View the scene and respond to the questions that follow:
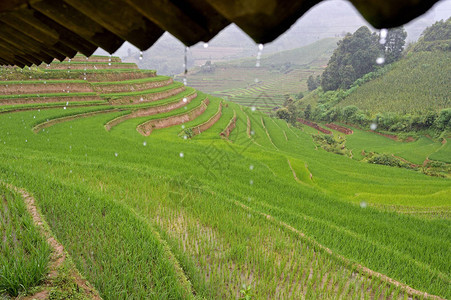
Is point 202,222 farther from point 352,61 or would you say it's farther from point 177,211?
point 352,61

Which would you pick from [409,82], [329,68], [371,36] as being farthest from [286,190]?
[371,36]

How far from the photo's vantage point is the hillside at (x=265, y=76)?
315 feet

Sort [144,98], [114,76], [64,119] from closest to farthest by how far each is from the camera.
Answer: [64,119] → [144,98] → [114,76]

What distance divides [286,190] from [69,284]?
215 inches

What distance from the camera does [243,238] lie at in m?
3.53

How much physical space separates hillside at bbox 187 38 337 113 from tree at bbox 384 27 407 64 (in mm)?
29414

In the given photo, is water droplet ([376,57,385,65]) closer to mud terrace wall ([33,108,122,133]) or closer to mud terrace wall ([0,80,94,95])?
mud terrace wall ([33,108,122,133])

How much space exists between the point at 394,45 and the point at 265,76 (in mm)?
85711

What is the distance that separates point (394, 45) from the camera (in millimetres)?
57156

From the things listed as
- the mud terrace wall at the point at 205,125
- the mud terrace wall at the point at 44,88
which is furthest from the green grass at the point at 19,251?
the mud terrace wall at the point at 44,88

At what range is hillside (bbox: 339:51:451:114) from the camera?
3688 cm

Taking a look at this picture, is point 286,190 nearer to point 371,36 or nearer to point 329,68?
point 329,68

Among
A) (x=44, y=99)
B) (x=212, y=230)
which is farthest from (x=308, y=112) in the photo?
(x=212, y=230)

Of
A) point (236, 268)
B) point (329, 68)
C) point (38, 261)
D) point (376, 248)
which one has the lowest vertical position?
point (376, 248)
